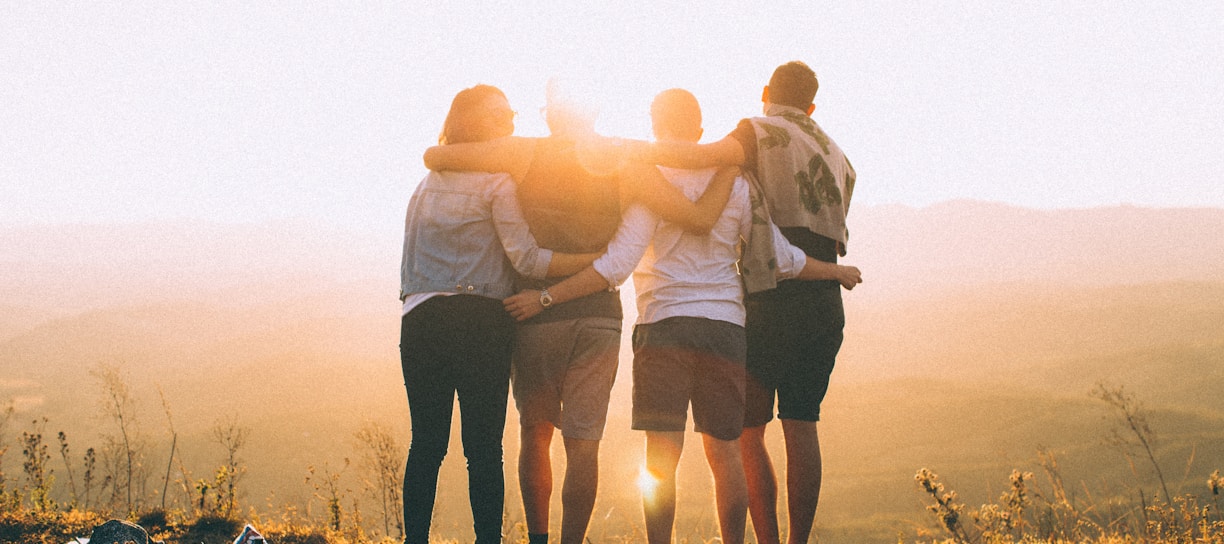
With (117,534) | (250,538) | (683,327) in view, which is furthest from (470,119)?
(117,534)

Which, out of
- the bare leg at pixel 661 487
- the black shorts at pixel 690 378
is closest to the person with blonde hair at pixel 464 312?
the black shorts at pixel 690 378

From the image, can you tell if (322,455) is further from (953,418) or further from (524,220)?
(524,220)


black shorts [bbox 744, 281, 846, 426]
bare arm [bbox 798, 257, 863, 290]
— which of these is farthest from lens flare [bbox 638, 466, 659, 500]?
bare arm [bbox 798, 257, 863, 290]

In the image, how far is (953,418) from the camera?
4881 centimetres

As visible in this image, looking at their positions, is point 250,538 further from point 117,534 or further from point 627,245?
point 627,245

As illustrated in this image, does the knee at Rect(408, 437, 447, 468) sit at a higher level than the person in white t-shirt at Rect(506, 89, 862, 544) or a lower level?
lower

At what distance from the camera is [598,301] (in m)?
3.46

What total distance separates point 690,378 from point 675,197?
2.57 ft

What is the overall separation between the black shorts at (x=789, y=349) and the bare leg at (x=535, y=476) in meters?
0.95

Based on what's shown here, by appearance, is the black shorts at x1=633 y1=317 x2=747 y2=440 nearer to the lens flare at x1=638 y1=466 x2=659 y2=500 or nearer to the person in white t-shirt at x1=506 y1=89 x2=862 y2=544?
the person in white t-shirt at x1=506 y1=89 x2=862 y2=544

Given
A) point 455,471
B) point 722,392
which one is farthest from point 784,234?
point 455,471

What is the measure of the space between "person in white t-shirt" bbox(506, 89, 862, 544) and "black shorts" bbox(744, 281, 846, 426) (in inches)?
5.9

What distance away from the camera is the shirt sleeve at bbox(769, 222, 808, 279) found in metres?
3.46

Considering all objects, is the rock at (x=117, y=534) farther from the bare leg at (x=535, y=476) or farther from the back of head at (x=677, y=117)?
the back of head at (x=677, y=117)
